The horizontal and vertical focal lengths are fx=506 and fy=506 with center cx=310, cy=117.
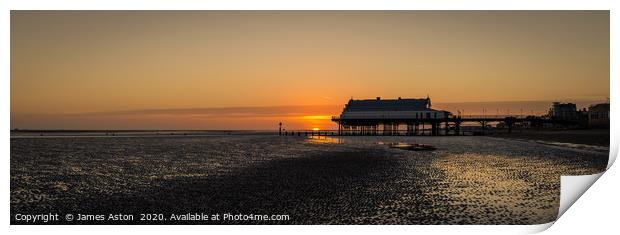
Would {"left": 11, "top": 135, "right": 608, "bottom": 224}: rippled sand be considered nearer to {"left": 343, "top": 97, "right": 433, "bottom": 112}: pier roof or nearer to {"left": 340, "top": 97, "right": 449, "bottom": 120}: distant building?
{"left": 340, "top": 97, "right": 449, "bottom": 120}: distant building

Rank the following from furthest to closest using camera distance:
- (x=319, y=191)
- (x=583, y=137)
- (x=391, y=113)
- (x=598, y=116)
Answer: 1. (x=391, y=113)
2. (x=598, y=116)
3. (x=583, y=137)
4. (x=319, y=191)

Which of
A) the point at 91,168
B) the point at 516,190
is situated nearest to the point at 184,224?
the point at 516,190

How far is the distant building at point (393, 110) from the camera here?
224ft

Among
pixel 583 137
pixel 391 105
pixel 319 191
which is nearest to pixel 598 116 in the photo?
pixel 583 137

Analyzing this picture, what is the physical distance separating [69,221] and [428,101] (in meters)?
64.0

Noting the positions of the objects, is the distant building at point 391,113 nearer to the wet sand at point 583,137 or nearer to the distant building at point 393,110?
the distant building at point 393,110

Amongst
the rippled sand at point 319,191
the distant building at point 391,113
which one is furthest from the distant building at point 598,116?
the rippled sand at point 319,191

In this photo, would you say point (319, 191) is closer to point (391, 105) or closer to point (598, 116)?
point (598, 116)

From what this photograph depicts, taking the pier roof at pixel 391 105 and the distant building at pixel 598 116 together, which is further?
the pier roof at pixel 391 105

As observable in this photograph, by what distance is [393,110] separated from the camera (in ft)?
224
